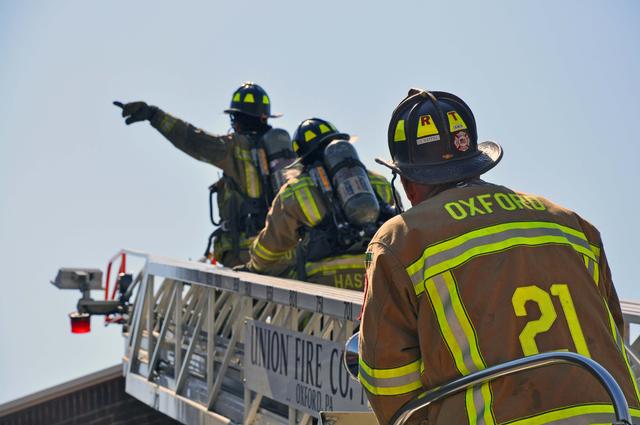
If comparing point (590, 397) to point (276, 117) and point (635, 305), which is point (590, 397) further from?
point (276, 117)

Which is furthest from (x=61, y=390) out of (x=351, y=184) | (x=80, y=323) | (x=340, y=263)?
(x=351, y=184)

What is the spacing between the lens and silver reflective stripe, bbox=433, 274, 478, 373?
7.43 ft

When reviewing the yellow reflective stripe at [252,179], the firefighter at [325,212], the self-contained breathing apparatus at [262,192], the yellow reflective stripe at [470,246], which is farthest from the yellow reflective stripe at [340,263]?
the yellow reflective stripe at [470,246]

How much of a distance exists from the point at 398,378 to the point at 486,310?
28 centimetres

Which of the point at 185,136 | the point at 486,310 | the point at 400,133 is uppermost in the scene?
the point at 185,136

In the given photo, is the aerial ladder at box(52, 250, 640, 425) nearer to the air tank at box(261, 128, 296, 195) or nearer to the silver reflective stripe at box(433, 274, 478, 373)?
the silver reflective stripe at box(433, 274, 478, 373)

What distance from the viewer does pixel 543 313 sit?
2.26 meters

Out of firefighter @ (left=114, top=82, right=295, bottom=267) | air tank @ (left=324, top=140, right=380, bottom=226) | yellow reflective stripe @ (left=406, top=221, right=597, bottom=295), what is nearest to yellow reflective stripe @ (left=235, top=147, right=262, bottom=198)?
firefighter @ (left=114, top=82, right=295, bottom=267)

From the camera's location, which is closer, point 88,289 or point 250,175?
point 250,175

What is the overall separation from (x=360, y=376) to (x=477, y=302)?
384 mm

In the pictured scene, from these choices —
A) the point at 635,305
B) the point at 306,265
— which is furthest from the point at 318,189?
the point at 635,305

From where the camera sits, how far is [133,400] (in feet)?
28.4

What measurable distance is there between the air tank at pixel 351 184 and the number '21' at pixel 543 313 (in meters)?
4.58

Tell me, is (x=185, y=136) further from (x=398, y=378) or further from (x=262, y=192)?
(x=398, y=378)
